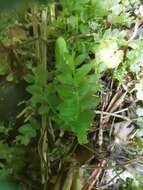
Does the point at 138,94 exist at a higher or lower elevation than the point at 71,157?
higher

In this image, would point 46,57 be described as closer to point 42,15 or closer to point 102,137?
point 42,15

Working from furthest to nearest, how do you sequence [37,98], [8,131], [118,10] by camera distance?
[118,10] < [8,131] < [37,98]

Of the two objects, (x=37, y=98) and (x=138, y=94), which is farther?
(x=138, y=94)

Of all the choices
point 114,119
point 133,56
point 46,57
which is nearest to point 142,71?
point 133,56

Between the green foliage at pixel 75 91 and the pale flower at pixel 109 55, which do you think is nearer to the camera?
the green foliage at pixel 75 91

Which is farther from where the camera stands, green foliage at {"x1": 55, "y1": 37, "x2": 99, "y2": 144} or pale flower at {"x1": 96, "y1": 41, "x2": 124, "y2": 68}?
pale flower at {"x1": 96, "y1": 41, "x2": 124, "y2": 68}

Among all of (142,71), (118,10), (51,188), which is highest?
(118,10)

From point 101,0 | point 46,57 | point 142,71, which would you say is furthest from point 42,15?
point 142,71

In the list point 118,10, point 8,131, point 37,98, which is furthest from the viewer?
point 118,10

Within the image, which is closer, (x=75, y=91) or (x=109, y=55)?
(x=75, y=91)

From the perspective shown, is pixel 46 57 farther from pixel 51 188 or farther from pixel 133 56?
pixel 51 188
